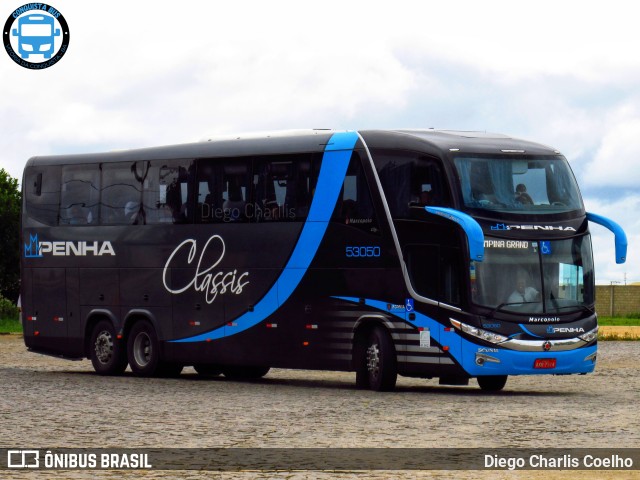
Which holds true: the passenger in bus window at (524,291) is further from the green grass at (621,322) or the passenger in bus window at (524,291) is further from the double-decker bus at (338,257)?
the green grass at (621,322)

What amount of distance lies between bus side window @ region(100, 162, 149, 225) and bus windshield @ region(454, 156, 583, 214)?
7.69m

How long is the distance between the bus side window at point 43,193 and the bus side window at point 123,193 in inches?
60.3

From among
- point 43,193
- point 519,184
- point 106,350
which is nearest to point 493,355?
point 519,184

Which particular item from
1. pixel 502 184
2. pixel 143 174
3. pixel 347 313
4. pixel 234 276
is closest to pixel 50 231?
pixel 143 174

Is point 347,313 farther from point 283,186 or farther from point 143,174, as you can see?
point 143,174

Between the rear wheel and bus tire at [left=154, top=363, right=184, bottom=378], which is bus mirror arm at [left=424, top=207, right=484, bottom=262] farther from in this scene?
bus tire at [left=154, top=363, right=184, bottom=378]

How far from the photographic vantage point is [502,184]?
2334 cm

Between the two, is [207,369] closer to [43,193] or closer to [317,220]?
[43,193]

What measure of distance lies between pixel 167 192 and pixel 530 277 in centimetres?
779

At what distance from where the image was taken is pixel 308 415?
18.9 meters

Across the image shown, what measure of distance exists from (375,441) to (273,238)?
34.4ft

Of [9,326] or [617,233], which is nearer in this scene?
[617,233]

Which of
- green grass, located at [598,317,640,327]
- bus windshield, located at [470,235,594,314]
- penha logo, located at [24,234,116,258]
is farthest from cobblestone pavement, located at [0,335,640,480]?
green grass, located at [598,317,640,327]

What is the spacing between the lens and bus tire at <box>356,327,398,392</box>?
23.6m
